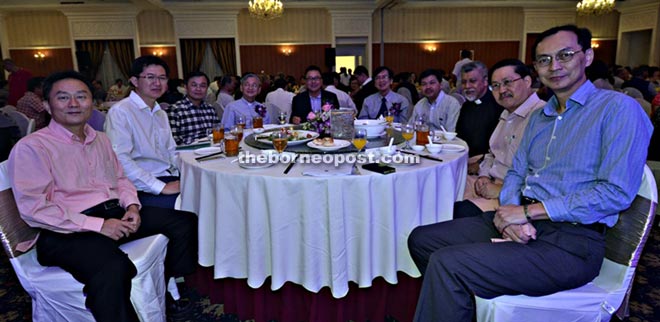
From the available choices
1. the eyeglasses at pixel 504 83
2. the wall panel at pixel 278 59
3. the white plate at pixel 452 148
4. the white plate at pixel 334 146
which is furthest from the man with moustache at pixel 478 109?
the wall panel at pixel 278 59

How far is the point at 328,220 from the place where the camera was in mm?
1928

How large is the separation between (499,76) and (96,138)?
2.52 metres

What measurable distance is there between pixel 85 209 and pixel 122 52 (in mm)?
13768

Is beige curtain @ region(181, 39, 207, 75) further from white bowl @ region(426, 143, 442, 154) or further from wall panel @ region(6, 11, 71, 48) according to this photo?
white bowl @ region(426, 143, 442, 154)

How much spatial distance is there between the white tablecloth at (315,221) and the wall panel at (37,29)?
15309 mm

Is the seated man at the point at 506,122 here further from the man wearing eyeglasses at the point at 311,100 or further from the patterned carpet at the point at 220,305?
the man wearing eyeglasses at the point at 311,100

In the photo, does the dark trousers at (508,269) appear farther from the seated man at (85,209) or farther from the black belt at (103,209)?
the black belt at (103,209)

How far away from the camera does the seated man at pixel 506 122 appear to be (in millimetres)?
2484

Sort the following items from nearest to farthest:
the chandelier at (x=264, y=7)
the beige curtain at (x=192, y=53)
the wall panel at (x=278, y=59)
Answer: the chandelier at (x=264, y=7), the beige curtain at (x=192, y=53), the wall panel at (x=278, y=59)

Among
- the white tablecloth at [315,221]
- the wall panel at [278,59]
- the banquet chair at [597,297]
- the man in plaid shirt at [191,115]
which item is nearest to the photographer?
the banquet chair at [597,297]

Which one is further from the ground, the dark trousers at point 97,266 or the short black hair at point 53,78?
the short black hair at point 53,78

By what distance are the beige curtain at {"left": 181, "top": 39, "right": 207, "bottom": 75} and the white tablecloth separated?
42.3 feet

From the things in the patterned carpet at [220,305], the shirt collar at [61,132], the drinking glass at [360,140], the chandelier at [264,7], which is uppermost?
the chandelier at [264,7]

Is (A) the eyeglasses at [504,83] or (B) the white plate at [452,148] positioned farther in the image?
(A) the eyeglasses at [504,83]
